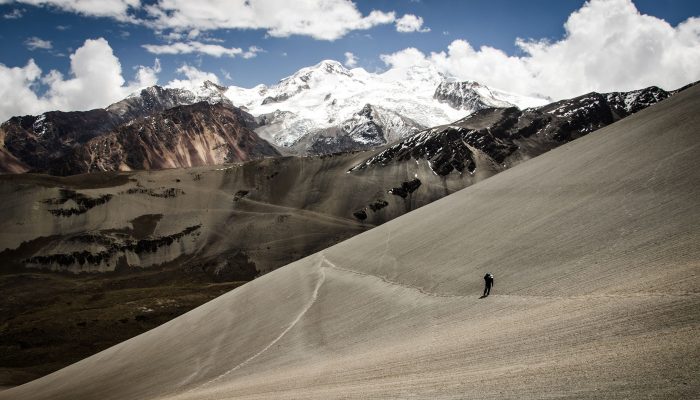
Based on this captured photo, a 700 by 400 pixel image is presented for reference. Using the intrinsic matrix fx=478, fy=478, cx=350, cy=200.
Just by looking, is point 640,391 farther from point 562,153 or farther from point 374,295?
point 562,153

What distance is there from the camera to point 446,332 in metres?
22.3

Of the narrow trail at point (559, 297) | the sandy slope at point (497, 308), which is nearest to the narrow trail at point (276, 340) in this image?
the sandy slope at point (497, 308)

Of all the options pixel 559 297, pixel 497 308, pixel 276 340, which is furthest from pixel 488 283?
pixel 276 340

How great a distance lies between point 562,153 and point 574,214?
25.6 meters

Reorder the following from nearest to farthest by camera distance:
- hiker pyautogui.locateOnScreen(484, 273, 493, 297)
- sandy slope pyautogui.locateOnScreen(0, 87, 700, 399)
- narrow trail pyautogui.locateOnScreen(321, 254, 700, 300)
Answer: sandy slope pyautogui.locateOnScreen(0, 87, 700, 399)
narrow trail pyautogui.locateOnScreen(321, 254, 700, 300)
hiker pyautogui.locateOnScreen(484, 273, 493, 297)

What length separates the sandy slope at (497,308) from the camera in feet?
45.2

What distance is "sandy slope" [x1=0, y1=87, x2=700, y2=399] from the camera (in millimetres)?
13766

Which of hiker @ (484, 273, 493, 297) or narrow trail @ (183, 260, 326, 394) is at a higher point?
hiker @ (484, 273, 493, 297)

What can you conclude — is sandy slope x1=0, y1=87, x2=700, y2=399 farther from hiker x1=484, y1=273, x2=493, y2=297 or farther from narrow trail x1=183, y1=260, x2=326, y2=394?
hiker x1=484, y1=273, x2=493, y2=297

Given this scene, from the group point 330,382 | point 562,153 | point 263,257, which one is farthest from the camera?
point 263,257

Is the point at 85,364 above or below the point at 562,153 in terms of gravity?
below

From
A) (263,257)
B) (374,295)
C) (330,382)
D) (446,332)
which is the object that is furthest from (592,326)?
(263,257)

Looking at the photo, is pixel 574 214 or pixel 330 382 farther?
pixel 574 214

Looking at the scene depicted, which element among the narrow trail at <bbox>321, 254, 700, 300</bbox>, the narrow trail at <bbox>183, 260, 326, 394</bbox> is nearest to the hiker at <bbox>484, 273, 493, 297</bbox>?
the narrow trail at <bbox>321, 254, 700, 300</bbox>
